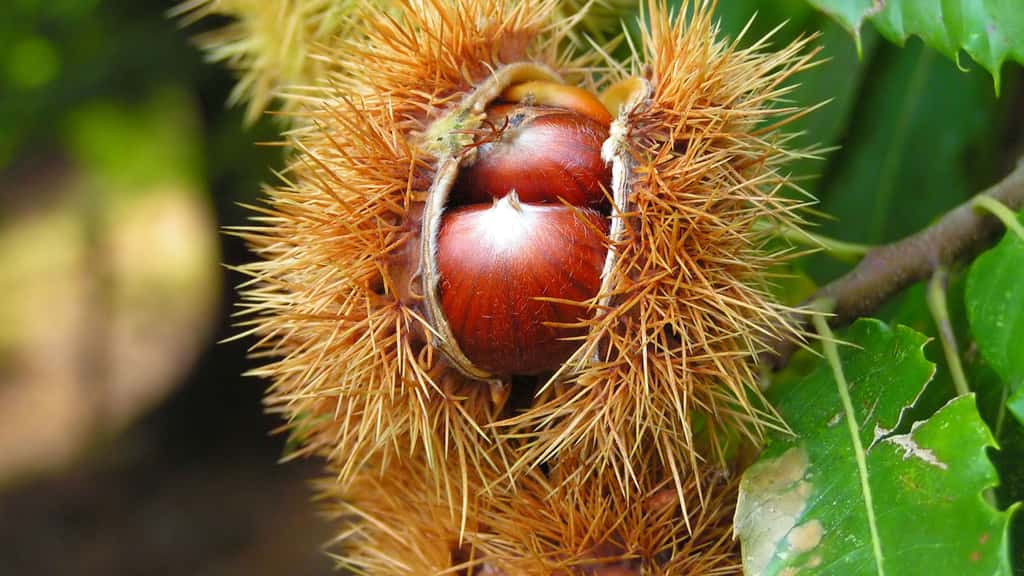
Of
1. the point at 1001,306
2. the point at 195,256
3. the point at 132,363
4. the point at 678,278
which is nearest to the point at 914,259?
the point at 1001,306

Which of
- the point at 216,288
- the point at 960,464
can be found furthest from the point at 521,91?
the point at 216,288

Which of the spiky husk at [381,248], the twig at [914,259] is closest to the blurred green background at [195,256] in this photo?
the twig at [914,259]

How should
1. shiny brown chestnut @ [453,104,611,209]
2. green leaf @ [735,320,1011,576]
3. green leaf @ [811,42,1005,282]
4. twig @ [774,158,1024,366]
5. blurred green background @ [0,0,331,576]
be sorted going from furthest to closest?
blurred green background @ [0,0,331,576] → green leaf @ [811,42,1005,282] → twig @ [774,158,1024,366] → shiny brown chestnut @ [453,104,611,209] → green leaf @ [735,320,1011,576]

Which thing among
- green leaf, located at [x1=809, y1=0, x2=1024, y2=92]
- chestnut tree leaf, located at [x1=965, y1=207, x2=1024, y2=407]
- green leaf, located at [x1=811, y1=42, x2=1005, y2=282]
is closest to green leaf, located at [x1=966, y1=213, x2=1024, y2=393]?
chestnut tree leaf, located at [x1=965, y1=207, x2=1024, y2=407]

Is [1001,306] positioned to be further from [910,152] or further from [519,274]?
[910,152]

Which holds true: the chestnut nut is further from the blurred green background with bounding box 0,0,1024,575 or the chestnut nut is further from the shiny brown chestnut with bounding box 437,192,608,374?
the blurred green background with bounding box 0,0,1024,575

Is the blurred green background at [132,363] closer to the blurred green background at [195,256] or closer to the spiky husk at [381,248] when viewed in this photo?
the blurred green background at [195,256]
